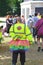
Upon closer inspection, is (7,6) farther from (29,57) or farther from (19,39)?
(19,39)

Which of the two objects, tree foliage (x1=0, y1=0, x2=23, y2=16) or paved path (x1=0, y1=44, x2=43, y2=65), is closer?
paved path (x1=0, y1=44, x2=43, y2=65)

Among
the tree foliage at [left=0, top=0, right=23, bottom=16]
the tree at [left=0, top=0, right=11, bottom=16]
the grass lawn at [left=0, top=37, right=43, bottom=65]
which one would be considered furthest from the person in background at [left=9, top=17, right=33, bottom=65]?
the tree at [left=0, top=0, right=11, bottom=16]

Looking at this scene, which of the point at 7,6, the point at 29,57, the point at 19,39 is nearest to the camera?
the point at 19,39

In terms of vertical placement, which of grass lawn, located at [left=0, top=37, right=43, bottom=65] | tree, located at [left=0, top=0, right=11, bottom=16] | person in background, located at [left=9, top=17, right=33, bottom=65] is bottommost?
tree, located at [left=0, top=0, right=11, bottom=16]

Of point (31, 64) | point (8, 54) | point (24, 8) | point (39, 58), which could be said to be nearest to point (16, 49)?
point (31, 64)

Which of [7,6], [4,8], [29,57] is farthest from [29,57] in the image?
[7,6]

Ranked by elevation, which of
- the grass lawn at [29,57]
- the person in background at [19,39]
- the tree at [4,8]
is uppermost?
the person in background at [19,39]

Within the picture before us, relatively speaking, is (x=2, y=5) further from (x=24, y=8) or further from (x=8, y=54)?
(x=8, y=54)

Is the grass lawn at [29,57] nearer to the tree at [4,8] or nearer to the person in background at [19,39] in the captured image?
the person in background at [19,39]

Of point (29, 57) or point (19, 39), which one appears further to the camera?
point (29, 57)

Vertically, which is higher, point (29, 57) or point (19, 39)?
point (19, 39)

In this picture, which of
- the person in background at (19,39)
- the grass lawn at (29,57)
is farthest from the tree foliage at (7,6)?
the person in background at (19,39)

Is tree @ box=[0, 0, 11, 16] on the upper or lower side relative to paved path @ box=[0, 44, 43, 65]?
lower

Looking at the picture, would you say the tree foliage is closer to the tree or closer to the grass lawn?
the tree
